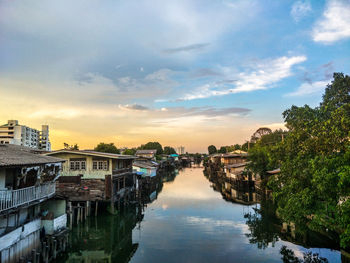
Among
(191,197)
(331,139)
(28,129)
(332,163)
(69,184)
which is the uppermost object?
(28,129)

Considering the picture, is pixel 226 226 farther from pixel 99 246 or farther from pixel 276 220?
pixel 99 246

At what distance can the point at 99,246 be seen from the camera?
20875 mm

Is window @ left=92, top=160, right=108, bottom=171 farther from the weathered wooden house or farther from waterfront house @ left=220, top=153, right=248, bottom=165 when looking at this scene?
waterfront house @ left=220, top=153, right=248, bottom=165

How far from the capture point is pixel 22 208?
14.3 meters

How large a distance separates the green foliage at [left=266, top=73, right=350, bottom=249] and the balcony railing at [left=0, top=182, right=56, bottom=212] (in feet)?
46.3

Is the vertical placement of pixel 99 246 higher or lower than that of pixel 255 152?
lower

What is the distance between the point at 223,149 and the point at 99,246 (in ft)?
524

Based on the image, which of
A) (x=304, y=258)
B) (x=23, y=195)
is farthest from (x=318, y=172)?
(x=23, y=195)

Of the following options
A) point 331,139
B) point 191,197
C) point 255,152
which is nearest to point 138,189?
point 191,197

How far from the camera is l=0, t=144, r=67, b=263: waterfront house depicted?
12.8m

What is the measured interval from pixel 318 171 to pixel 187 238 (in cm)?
1325

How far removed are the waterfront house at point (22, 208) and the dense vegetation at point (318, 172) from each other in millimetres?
14168

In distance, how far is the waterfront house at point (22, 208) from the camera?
42.0ft

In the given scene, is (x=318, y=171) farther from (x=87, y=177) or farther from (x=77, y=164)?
(x=77, y=164)
